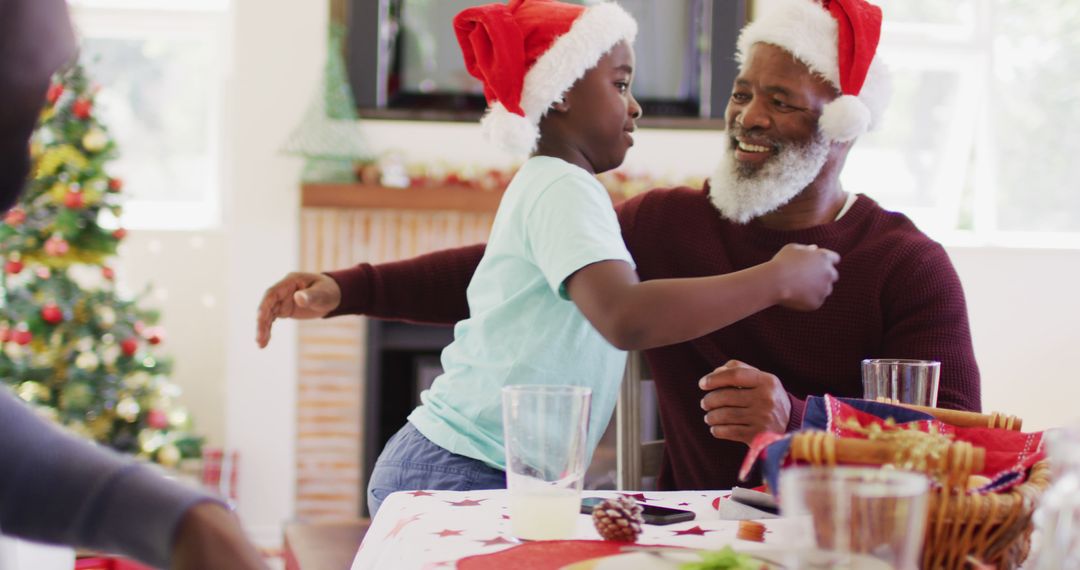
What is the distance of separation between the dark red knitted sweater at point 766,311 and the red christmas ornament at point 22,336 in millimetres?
2383

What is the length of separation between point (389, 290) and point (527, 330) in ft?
1.42

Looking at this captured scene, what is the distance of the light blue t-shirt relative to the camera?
128cm

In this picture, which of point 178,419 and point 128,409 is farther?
point 178,419

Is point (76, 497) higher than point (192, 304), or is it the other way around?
point (76, 497)

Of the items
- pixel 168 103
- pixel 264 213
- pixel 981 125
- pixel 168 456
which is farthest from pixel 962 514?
pixel 168 103

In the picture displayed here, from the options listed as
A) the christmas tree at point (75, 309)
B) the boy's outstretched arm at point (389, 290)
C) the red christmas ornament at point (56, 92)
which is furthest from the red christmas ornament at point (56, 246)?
the boy's outstretched arm at point (389, 290)

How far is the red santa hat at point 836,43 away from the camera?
1775 millimetres

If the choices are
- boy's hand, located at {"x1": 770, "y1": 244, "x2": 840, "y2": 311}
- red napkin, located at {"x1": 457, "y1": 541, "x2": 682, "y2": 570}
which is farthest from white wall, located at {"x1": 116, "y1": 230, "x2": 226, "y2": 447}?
red napkin, located at {"x1": 457, "y1": 541, "x2": 682, "y2": 570}

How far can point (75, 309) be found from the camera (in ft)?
12.0

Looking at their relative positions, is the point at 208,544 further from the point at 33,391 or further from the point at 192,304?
the point at 192,304

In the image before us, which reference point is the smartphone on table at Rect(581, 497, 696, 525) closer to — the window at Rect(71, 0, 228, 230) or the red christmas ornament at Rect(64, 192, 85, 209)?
the red christmas ornament at Rect(64, 192, 85, 209)

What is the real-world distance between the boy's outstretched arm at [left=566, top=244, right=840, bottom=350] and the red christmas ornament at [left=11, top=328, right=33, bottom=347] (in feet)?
9.98

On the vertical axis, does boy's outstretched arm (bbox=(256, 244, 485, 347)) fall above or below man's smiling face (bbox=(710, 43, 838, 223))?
below

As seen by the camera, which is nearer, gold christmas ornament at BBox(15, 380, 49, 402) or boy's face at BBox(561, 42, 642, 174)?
boy's face at BBox(561, 42, 642, 174)
